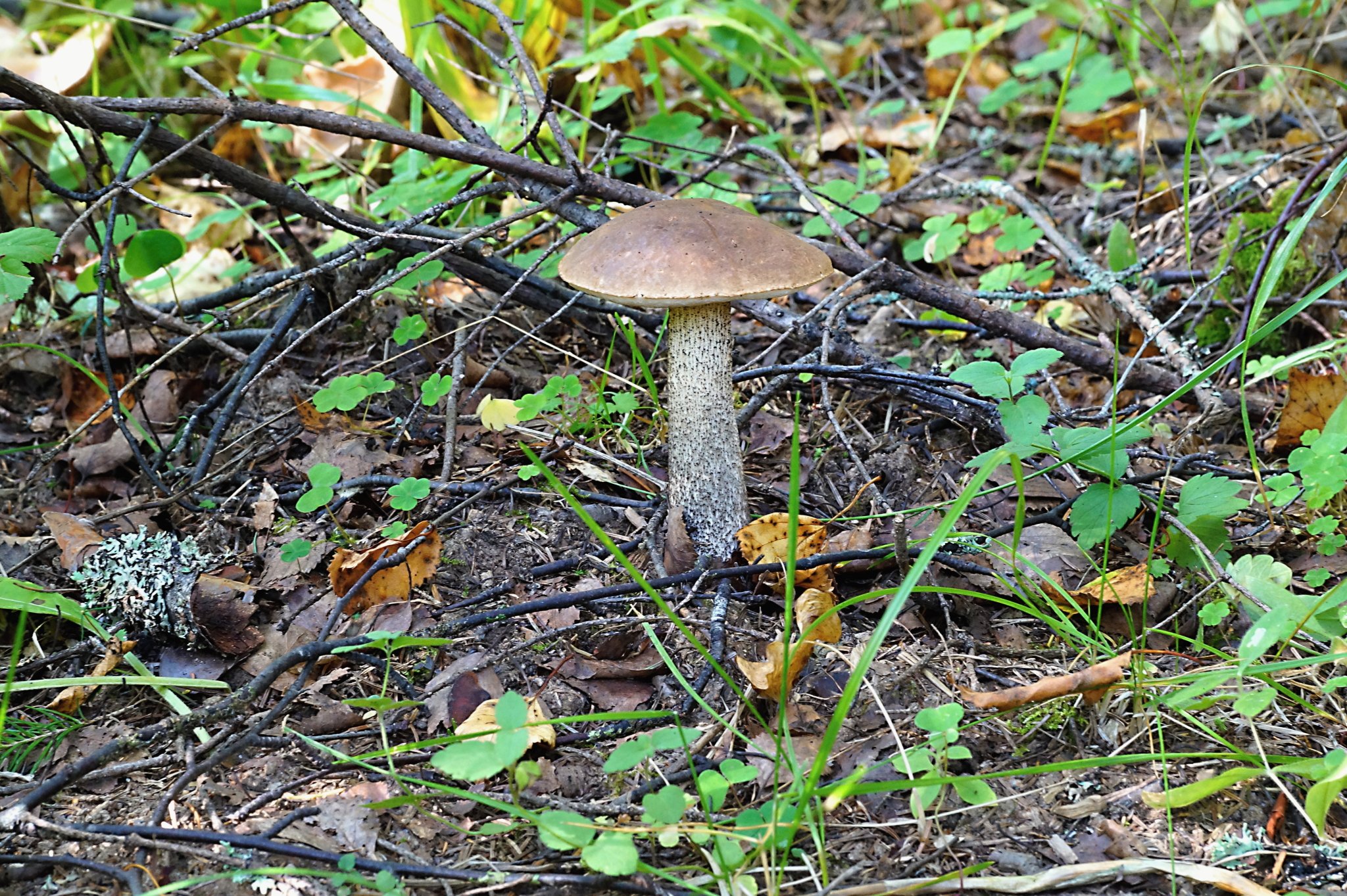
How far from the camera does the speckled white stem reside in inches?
79.5

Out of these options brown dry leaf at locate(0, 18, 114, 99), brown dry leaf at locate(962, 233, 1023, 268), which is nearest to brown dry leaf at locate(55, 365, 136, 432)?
brown dry leaf at locate(0, 18, 114, 99)

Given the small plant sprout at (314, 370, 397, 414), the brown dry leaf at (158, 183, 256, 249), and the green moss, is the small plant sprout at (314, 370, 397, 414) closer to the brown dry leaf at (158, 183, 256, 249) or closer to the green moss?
the brown dry leaf at (158, 183, 256, 249)

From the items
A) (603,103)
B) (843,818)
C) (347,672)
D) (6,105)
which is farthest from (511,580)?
(603,103)

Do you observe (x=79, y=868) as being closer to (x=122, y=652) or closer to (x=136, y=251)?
(x=122, y=652)

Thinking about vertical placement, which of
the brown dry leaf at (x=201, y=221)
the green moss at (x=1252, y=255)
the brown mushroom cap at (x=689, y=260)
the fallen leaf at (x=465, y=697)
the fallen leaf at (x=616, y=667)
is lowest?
the fallen leaf at (x=616, y=667)

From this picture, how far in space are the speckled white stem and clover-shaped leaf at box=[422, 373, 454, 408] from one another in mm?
711

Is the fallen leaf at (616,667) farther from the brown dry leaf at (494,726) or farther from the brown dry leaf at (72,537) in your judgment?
the brown dry leaf at (72,537)

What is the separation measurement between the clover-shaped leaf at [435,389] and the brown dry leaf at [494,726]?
0.99 metres

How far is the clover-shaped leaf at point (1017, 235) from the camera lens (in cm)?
313

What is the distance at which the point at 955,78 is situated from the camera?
15.4 feet

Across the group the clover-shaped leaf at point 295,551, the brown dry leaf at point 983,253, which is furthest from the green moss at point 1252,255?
the clover-shaped leaf at point 295,551

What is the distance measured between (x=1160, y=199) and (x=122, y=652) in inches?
149

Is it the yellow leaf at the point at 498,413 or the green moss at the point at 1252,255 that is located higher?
the green moss at the point at 1252,255

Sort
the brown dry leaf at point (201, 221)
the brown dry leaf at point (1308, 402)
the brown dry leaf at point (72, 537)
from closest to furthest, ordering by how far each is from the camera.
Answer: the brown dry leaf at point (72, 537) → the brown dry leaf at point (1308, 402) → the brown dry leaf at point (201, 221)
